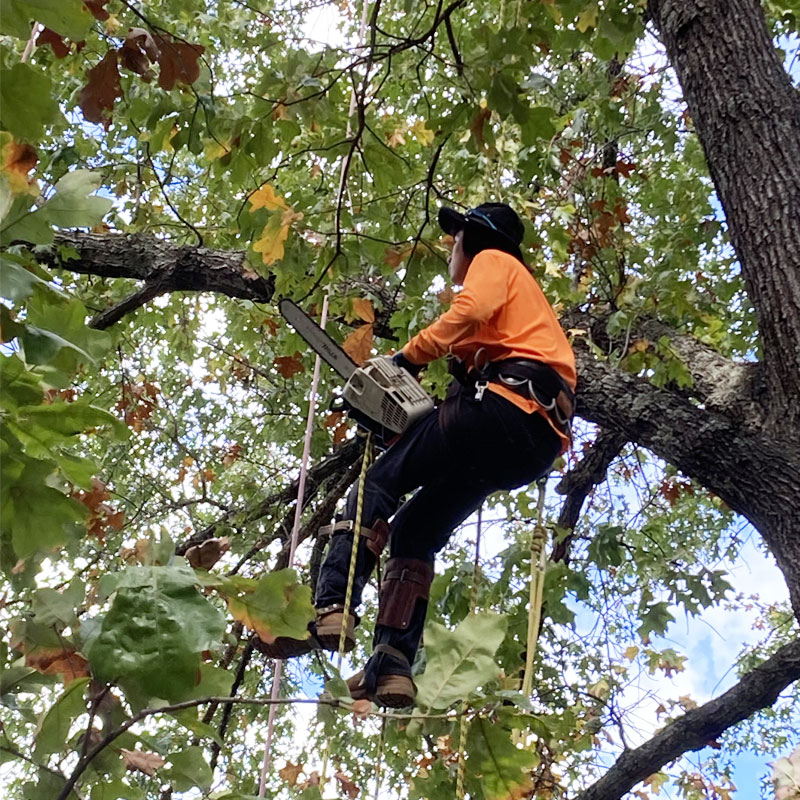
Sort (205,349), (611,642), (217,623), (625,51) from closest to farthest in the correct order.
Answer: (217,623)
(625,51)
(611,642)
(205,349)

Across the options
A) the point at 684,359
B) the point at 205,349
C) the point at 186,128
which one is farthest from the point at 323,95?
the point at 205,349

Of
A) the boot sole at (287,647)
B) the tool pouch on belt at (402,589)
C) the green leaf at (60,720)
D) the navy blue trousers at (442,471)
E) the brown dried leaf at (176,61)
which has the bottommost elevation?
the green leaf at (60,720)

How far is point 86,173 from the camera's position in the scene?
1050 millimetres

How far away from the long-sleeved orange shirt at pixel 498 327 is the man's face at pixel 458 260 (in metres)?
0.22

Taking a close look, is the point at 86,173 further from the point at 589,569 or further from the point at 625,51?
the point at 589,569

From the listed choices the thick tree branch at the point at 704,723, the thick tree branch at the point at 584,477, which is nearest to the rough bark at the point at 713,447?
the thick tree branch at the point at 704,723

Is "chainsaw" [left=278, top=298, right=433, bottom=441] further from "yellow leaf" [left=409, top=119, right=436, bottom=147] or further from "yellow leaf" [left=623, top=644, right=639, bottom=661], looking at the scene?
"yellow leaf" [left=623, top=644, right=639, bottom=661]

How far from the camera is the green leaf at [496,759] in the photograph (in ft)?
4.40

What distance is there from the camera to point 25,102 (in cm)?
105

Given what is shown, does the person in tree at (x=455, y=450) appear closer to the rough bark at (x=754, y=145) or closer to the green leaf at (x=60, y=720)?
the rough bark at (x=754, y=145)

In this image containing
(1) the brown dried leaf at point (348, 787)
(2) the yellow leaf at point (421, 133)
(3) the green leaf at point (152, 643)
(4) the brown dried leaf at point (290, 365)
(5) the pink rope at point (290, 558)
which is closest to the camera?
(3) the green leaf at point (152, 643)

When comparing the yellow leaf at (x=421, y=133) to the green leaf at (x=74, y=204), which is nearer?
the green leaf at (x=74, y=204)

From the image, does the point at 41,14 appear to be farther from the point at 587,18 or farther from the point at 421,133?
the point at 421,133

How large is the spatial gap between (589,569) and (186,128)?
10.7 ft
